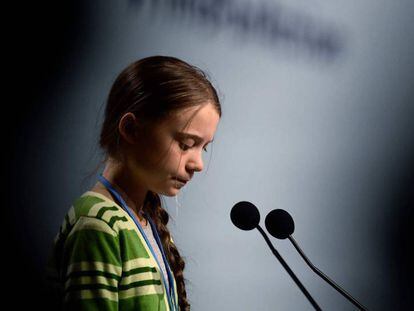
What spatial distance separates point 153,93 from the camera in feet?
2.38

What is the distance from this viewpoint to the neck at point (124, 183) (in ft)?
2.44

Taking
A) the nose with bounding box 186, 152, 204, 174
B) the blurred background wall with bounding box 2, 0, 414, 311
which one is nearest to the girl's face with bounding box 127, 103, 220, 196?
the nose with bounding box 186, 152, 204, 174

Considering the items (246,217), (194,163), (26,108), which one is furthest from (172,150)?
(26,108)

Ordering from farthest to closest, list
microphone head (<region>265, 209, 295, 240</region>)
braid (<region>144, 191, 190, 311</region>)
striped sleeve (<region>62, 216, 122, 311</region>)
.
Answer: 1. braid (<region>144, 191, 190, 311</region>)
2. microphone head (<region>265, 209, 295, 240</region>)
3. striped sleeve (<region>62, 216, 122, 311</region>)

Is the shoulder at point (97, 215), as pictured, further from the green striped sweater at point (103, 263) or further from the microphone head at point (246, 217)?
the microphone head at point (246, 217)

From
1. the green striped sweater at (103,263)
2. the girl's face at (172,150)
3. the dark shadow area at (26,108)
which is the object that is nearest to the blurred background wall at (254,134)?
the dark shadow area at (26,108)

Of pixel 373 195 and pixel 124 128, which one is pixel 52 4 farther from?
pixel 373 195

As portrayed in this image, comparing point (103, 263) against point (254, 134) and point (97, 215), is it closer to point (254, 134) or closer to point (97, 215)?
point (97, 215)

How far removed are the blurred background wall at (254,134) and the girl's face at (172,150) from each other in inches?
9.1

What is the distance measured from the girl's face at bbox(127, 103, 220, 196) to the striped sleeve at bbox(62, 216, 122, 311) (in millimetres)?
105

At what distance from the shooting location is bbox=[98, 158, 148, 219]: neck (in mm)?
744

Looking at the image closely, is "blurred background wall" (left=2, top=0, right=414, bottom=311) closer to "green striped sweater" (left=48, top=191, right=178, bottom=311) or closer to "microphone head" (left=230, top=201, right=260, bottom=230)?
"green striped sweater" (left=48, top=191, right=178, bottom=311)

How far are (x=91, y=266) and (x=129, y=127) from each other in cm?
20

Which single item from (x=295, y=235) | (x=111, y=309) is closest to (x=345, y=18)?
(x=295, y=235)
